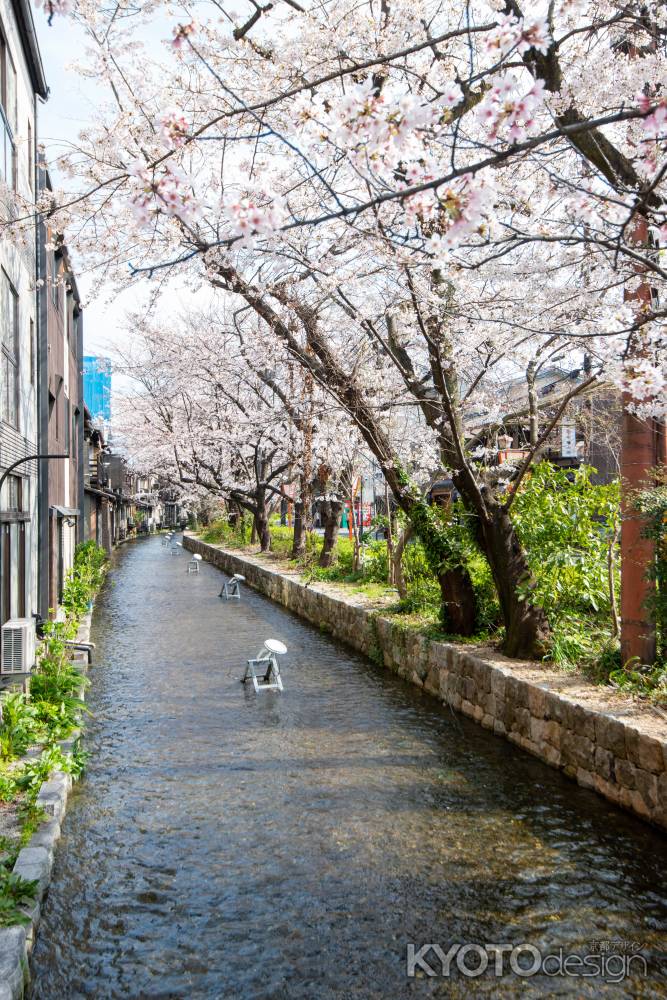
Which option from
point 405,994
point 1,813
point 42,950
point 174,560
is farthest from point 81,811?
point 174,560

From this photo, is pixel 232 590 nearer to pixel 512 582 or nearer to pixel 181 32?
pixel 512 582

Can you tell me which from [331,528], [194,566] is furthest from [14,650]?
[194,566]

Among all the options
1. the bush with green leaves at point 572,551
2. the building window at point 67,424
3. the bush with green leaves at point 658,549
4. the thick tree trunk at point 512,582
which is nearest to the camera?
the bush with green leaves at point 658,549

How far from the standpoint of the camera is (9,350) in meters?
9.52

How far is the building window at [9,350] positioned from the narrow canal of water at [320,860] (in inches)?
151

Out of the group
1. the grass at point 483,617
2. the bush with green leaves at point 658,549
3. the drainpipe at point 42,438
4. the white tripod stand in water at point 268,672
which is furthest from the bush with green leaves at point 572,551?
the drainpipe at point 42,438

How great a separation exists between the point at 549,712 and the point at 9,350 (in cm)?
750

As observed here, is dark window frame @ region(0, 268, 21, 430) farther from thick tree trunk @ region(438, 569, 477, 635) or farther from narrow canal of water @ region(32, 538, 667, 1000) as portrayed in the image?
thick tree trunk @ region(438, 569, 477, 635)

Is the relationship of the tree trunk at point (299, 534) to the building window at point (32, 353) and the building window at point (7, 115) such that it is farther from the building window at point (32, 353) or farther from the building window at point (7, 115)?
the building window at point (7, 115)

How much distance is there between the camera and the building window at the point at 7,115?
895 cm

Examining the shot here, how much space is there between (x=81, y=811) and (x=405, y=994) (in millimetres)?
3333

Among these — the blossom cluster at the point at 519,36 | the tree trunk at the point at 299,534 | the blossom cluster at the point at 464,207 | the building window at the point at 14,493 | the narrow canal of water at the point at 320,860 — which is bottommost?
the narrow canal of water at the point at 320,860

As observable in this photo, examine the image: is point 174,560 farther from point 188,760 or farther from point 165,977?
point 165,977

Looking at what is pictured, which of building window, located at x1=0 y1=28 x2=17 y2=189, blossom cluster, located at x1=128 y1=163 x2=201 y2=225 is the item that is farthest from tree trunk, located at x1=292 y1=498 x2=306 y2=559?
blossom cluster, located at x1=128 y1=163 x2=201 y2=225
